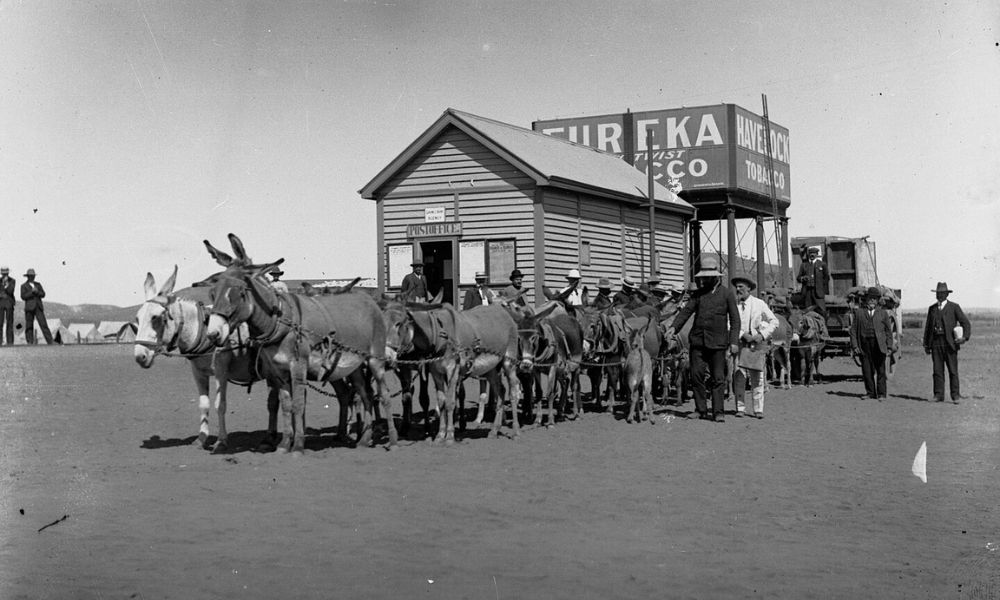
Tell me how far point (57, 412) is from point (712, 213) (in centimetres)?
3071

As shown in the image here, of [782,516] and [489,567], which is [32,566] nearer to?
[489,567]

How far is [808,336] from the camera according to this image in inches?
925

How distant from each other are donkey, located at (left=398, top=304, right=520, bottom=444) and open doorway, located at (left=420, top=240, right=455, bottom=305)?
1204 cm

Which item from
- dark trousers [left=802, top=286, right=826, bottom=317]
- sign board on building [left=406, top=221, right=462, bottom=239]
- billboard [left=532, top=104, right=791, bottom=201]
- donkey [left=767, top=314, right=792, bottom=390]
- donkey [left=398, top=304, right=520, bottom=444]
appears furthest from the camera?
billboard [left=532, top=104, right=791, bottom=201]

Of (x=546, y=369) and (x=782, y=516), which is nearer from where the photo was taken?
(x=782, y=516)

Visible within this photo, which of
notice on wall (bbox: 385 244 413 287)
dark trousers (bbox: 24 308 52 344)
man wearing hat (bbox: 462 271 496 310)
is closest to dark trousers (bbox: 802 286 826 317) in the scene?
man wearing hat (bbox: 462 271 496 310)

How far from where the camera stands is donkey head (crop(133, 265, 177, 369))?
1107 centimetres

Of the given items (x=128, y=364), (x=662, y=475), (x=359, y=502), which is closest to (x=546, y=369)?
(x=662, y=475)

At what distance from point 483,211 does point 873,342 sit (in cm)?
→ 950

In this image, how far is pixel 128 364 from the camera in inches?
905

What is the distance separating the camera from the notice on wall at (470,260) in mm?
24875

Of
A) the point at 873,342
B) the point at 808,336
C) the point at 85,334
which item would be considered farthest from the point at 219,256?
the point at 85,334

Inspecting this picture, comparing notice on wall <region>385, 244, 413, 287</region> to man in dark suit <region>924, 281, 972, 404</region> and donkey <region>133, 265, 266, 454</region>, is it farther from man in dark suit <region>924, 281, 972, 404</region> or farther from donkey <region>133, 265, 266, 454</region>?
donkey <region>133, 265, 266, 454</region>

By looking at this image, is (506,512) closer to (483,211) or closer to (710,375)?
(710,375)
